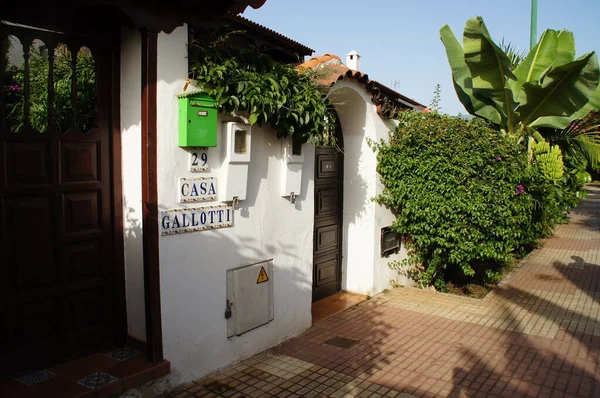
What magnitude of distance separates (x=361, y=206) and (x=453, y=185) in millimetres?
1447

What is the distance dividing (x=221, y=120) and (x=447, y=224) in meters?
4.22

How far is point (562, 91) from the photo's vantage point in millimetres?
9523

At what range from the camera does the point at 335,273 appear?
8.02 metres

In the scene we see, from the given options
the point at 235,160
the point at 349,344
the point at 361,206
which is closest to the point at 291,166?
the point at 235,160

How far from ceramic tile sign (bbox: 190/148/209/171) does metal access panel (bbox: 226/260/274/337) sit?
114 centimetres

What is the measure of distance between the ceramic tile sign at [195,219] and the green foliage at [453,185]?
3556 millimetres

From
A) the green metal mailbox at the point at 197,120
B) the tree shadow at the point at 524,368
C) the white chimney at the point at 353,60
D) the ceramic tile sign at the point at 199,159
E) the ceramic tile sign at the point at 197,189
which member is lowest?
the tree shadow at the point at 524,368

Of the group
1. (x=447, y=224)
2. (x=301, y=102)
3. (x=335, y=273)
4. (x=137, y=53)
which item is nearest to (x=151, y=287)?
(x=137, y=53)

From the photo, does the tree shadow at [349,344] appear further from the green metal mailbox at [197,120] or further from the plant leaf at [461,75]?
the plant leaf at [461,75]

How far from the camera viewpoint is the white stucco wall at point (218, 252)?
4.52 meters

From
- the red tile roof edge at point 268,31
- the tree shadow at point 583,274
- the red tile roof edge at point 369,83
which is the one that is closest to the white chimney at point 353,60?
the red tile roof edge at point 369,83

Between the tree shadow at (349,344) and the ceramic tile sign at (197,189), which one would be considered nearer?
the ceramic tile sign at (197,189)

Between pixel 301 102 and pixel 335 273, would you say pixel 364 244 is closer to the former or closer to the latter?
pixel 335 273

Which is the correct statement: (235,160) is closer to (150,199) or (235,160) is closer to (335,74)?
(150,199)
